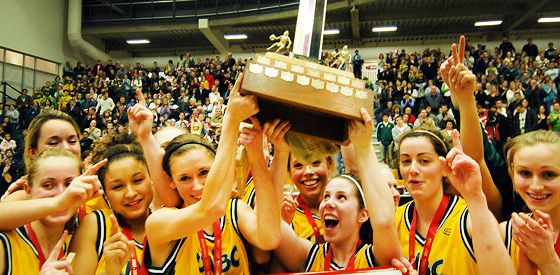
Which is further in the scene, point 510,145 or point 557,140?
point 510,145

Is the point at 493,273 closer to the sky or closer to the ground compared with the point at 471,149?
closer to the ground

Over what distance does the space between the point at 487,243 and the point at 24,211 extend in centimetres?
191

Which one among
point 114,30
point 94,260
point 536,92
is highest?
point 114,30

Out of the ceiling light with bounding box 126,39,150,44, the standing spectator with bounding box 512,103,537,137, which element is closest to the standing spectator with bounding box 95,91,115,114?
the ceiling light with bounding box 126,39,150,44

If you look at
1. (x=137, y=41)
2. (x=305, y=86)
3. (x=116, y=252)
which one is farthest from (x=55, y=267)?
(x=137, y=41)

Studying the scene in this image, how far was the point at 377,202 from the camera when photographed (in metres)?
1.96

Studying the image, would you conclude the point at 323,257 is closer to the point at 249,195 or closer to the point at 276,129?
the point at 249,195

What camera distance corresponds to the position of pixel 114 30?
20578 mm

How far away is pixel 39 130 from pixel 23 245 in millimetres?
1016

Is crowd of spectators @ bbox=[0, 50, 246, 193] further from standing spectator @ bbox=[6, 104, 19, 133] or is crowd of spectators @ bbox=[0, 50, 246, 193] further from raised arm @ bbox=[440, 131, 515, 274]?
raised arm @ bbox=[440, 131, 515, 274]

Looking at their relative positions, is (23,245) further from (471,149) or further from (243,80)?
(471,149)

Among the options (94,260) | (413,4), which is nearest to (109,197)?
(94,260)

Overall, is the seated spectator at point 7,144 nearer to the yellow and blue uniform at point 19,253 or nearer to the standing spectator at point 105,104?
the standing spectator at point 105,104

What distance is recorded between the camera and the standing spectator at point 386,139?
11180mm
